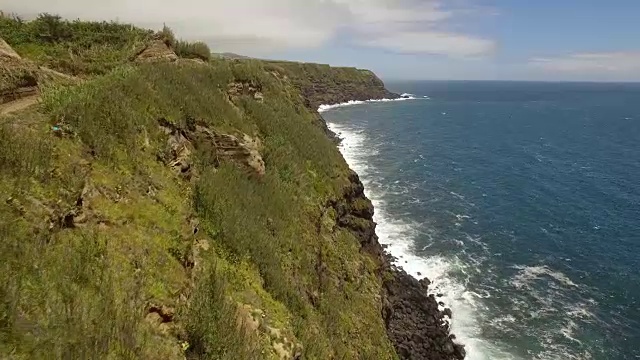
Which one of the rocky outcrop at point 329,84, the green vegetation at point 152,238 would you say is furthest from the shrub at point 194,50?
the rocky outcrop at point 329,84

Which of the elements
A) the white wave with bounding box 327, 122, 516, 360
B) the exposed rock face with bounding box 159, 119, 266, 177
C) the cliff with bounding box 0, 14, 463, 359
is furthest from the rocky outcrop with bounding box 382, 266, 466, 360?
the exposed rock face with bounding box 159, 119, 266, 177

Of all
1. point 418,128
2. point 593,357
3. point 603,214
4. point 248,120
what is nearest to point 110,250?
point 248,120

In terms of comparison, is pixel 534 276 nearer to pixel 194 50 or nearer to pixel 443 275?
pixel 443 275

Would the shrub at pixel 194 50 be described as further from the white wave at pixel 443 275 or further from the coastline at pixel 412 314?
the white wave at pixel 443 275

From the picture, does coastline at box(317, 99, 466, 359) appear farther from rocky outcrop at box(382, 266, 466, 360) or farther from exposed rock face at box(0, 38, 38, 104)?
exposed rock face at box(0, 38, 38, 104)

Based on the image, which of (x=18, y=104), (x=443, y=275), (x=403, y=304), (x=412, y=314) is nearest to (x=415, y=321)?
(x=412, y=314)

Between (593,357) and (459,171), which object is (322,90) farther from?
(593,357)
